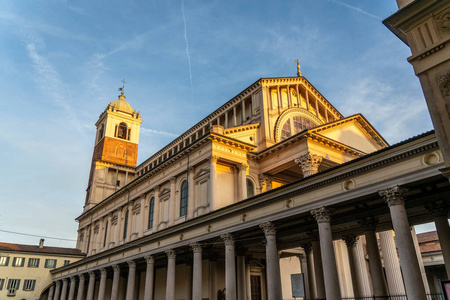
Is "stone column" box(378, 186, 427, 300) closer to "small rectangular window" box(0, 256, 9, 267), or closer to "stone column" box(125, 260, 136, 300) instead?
"stone column" box(125, 260, 136, 300)

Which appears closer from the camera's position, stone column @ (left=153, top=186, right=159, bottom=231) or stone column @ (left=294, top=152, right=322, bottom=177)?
stone column @ (left=294, top=152, right=322, bottom=177)

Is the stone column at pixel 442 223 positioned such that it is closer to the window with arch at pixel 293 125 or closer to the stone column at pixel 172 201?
the window with arch at pixel 293 125

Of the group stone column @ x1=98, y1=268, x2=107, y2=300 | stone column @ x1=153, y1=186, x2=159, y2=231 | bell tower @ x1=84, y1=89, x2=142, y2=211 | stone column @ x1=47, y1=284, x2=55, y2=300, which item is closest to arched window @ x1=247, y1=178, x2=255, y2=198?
stone column @ x1=153, y1=186, x2=159, y2=231

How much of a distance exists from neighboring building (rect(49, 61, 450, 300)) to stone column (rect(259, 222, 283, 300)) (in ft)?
0.15

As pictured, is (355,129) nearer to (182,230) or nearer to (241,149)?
(241,149)

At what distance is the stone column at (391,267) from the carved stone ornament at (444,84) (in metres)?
14.8

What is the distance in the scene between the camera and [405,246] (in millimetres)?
11469

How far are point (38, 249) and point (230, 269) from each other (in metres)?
38.6

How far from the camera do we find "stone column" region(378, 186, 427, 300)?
433 inches

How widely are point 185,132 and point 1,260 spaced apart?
27786mm

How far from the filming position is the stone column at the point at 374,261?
15.5 m

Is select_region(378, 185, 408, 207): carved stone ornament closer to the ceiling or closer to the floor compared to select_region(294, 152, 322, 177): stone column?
closer to the floor

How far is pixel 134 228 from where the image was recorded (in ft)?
114

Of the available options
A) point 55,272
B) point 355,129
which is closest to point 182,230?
point 355,129
